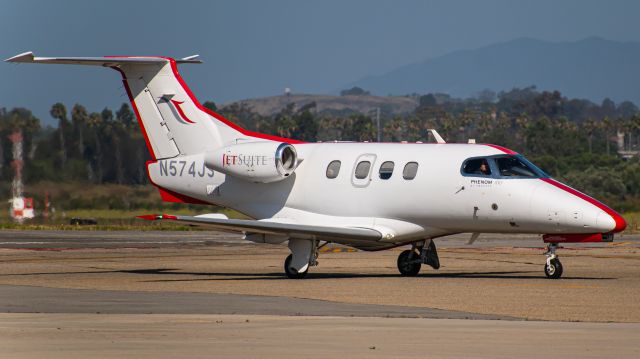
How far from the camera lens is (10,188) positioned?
57938mm

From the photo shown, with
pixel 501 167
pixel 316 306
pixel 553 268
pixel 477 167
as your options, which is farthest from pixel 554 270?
pixel 316 306

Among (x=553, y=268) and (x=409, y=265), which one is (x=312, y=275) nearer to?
(x=409, y=265)

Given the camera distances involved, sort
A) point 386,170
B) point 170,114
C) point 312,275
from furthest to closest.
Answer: point 170,114
point 312,275
point 386,170

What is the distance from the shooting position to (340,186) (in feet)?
96.7

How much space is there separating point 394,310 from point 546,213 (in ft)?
26.1

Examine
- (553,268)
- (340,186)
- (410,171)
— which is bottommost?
(553,268)

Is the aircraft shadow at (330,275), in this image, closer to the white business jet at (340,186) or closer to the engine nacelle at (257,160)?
the white business jet at (340,186)

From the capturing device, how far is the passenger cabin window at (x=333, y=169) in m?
29.7

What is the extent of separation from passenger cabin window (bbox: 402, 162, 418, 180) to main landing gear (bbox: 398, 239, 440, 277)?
1.82 metres

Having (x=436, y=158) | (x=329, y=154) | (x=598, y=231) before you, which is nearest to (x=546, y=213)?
(x=598, y=231)

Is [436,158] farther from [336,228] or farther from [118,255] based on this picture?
[118,255]

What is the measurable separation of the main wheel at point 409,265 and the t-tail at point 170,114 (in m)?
5.13

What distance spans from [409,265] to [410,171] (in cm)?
229

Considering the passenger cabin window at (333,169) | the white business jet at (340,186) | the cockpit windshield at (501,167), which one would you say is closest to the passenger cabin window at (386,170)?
the white business jet at (340,186)
